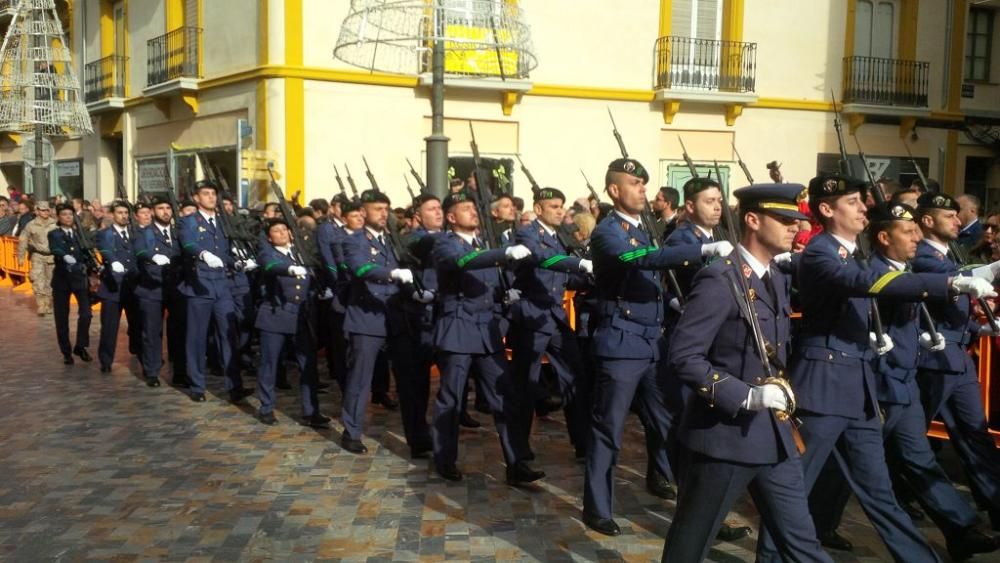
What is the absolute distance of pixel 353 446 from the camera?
745 cm

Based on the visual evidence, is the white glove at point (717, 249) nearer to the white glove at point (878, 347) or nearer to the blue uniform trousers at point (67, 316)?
the white glove at point (878, 347)

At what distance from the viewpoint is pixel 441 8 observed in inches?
327

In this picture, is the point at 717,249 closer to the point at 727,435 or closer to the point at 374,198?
the point at 727,435

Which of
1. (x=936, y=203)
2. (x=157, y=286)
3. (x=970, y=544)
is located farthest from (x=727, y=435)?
(x=157, y=286)

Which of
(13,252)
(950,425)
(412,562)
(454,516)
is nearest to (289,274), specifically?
(454,516)

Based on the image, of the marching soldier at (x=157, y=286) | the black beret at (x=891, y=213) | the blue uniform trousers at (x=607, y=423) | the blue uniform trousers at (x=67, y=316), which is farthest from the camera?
the blue uniform trousers at (x=67, y=316)

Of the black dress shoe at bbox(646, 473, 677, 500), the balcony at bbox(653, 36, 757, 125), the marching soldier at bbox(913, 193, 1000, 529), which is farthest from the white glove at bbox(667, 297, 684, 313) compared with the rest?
the balcony at bbox(653, 36, 757, 125)

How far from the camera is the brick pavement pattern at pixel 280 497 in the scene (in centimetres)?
539

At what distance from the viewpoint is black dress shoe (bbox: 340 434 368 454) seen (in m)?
7.45

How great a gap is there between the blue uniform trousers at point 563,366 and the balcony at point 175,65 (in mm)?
14098

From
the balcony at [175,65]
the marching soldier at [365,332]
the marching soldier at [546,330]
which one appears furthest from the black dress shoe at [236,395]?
the balcony at [175,65]

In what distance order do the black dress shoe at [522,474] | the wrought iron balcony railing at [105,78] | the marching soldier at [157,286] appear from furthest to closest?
the wrought iron balcony railing at [105,78], the marching soldier at [157,286], the black dress shoe at [522,474]

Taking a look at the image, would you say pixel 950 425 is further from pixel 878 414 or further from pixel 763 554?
pixel 763 554

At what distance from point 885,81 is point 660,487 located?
16.5 metres
